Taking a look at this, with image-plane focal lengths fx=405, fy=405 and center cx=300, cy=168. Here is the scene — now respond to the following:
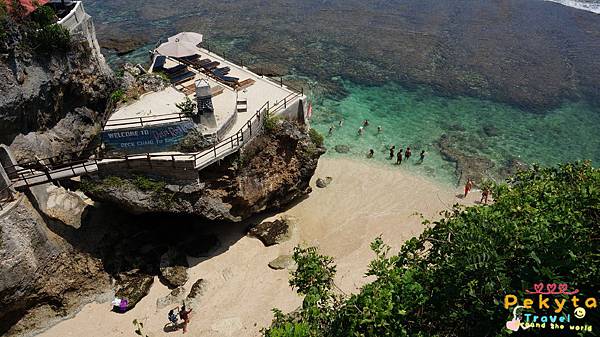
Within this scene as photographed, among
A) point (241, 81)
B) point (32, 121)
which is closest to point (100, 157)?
point (32, 121)

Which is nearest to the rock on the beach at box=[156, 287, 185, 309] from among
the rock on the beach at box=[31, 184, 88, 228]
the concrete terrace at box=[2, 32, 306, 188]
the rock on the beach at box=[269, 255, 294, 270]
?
the rock on the beach at box=[269, 255, 294, 270]

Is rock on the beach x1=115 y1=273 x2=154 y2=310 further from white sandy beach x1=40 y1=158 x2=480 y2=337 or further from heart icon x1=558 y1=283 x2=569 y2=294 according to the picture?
heart icon x1=558 y1=283 x2=569 y2=294

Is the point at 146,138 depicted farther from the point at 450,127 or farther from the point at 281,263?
the point at 450,127

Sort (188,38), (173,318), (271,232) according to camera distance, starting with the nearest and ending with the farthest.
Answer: (173,318) < (271,232) < (188,38)

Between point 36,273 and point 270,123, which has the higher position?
point 270,123

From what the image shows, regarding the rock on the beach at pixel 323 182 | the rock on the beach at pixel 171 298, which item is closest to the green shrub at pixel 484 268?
the rock on the beach at pixel 171 298

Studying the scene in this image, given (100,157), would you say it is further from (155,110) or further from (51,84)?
(51,84)

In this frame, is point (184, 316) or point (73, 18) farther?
point (73, 18)

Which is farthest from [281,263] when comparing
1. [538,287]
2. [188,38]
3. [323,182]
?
[188,38]
